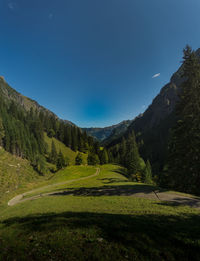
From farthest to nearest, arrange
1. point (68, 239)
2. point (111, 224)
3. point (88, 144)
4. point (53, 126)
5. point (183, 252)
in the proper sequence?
point (53, 126) → point (88, 144) → point (111, 224) → point (68, 239) → point (183, 252)

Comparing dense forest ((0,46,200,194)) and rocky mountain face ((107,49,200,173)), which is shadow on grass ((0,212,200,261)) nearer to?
dense forest ((0,46,200,194))

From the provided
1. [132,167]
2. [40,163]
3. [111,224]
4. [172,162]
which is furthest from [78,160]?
[111,224]

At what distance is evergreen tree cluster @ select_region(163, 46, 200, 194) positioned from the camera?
536 inches

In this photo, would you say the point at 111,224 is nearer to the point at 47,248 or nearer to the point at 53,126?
the point at 47,248

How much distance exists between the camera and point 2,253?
190 inches

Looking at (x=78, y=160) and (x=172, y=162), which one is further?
(x=78, y=160)

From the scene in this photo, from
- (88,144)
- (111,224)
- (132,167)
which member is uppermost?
(88,144)

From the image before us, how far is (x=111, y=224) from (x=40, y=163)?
2343 inches

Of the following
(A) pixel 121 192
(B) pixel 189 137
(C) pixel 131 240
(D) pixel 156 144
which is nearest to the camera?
(C) pixel 131 240

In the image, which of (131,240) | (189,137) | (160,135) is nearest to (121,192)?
(189,137)

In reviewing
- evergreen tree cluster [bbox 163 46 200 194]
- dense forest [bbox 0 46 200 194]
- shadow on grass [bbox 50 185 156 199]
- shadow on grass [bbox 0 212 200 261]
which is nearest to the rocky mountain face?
dense forest [bbox 0 46 200 194]

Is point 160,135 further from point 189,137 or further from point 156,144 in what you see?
point 189,137

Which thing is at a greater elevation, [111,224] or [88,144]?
[88,144]

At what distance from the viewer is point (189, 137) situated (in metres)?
14.2
